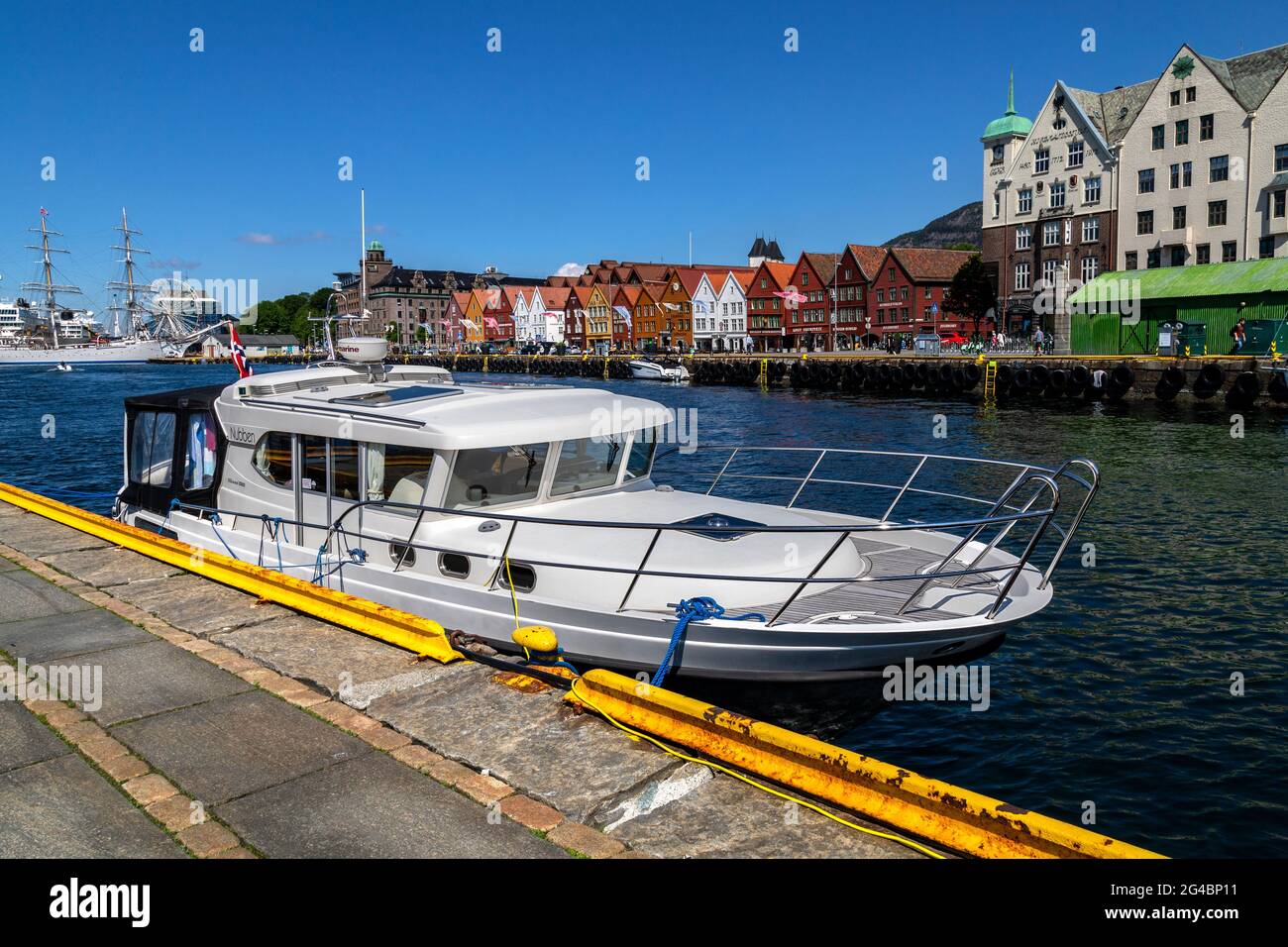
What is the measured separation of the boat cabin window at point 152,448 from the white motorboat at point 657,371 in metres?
74.0

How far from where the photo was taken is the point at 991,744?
9992 millimetres

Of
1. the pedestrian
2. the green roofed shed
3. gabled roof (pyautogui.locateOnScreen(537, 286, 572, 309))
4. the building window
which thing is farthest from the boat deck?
gabled roof (pyautogui.locateOnScreen(537, 286, 572, 309))

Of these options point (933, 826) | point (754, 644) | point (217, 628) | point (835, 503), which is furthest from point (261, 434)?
point (835, 503)

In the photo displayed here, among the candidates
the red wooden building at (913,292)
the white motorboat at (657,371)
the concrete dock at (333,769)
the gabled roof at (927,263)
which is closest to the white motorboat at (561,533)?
the concrete dock at (333,769)

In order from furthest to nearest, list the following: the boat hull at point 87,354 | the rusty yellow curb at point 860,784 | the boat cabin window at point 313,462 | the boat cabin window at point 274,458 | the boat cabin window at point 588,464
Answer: the boat hull at point 87,354, the boat cabin window at point 274,458, the boat cabin window at point 313,462, the boat cabin window at point 588,464, the rusty yellow curb at point 860,784

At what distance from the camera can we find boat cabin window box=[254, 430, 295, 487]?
12.3 metres

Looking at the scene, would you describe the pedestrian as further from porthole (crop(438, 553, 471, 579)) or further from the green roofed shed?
porthole (crop(438, 553, 471, 579))

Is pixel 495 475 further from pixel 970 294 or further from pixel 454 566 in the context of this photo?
pixel 970 294

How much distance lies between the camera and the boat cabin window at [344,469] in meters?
11.3

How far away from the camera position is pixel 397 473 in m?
10.9

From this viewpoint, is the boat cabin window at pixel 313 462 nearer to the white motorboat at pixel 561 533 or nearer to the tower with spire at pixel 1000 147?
the white motorboat at pixel 561 533

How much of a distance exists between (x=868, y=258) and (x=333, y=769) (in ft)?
342
